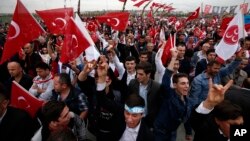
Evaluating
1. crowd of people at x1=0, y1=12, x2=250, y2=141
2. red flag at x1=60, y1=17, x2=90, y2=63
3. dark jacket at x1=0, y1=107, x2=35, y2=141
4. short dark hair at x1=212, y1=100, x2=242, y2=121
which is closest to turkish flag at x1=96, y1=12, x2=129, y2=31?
crowd of people at x1=0, y1=12, x2=250, y2=141

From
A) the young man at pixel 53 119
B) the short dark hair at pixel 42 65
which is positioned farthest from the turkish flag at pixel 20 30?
the young man at pixel 53 119

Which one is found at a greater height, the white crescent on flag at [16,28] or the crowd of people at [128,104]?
the white crescent on flag at [16,28]

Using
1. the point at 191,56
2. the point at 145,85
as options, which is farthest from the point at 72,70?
the point at 191,56

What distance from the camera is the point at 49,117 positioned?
103 inches

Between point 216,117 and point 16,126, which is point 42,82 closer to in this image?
point 16,126

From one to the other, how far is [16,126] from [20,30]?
85.0 inches

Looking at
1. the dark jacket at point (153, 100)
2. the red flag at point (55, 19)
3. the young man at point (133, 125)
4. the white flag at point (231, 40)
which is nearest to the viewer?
the young man at point (133, 125)

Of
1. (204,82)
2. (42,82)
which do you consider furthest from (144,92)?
(42,82)

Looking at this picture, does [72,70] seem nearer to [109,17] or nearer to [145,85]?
[145,85]

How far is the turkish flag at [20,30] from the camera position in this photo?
4.15m

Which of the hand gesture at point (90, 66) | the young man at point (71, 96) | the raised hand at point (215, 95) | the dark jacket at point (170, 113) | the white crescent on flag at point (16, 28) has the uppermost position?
the white crescent on flag at point (16, 28)

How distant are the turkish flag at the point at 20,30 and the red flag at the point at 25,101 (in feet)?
3.58

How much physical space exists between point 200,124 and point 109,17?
542cm

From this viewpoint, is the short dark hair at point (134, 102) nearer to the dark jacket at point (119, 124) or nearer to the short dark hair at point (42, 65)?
the dark jacket at point (119, 124)
